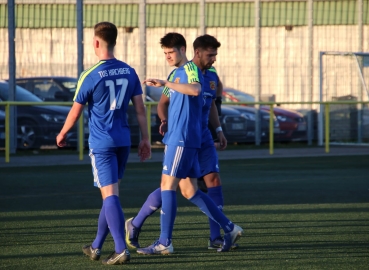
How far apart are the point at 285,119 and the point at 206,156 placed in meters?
12.8

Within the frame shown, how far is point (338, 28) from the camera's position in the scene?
20656mm

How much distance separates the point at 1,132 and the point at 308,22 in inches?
311

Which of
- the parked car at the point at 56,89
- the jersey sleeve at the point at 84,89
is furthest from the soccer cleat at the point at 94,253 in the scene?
the parked car at the point at 56,89

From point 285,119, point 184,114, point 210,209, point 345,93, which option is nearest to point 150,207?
point 210,209

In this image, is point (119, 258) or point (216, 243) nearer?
point (119, 258)

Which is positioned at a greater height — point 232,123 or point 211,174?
point 232,123

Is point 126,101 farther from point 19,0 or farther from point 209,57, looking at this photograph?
point 19,0

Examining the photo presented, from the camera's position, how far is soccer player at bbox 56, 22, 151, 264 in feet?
19.7

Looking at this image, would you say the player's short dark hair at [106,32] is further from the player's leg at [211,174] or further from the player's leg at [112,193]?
the player's leg at [211,174]

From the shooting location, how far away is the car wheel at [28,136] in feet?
56.3

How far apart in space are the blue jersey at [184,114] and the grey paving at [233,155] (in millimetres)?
9292

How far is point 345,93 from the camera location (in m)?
20.4

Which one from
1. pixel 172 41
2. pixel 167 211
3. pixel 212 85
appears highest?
pixel 172 41

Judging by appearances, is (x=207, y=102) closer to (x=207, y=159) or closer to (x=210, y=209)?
(x=207, y=159)
